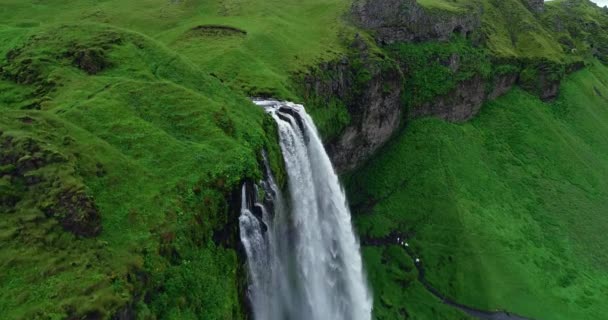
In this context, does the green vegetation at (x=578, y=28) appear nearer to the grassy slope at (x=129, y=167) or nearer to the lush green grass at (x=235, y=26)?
the lush green grass at (x=235, y=26)

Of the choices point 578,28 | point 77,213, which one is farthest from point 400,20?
point 578,28

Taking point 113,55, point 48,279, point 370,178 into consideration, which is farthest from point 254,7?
point 48,279

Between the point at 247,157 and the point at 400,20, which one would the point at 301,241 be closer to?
the point at 247,157

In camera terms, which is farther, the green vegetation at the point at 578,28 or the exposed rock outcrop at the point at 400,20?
the green vegetation at the point at 578,28

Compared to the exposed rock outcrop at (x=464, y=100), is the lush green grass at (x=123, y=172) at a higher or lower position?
higher

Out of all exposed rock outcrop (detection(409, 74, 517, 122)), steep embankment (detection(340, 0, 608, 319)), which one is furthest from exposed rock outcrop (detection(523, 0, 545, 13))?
exposed rock outcrop (detection(409, 74, 517, 122))

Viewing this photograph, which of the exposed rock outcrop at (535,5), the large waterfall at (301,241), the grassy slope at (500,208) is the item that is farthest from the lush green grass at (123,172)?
the exposed rock outcrop at (535,5)

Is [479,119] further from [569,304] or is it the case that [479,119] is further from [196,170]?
[196,170]
